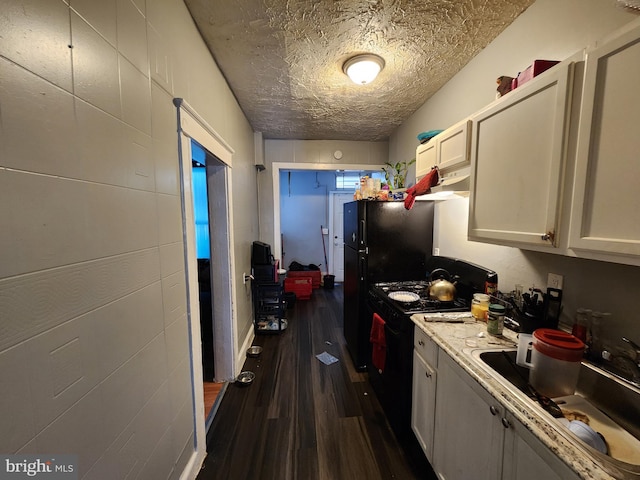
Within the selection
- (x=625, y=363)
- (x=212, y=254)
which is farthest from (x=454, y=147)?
(x=212, y=254)

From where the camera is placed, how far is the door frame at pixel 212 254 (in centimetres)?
131

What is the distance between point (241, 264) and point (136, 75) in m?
1.85

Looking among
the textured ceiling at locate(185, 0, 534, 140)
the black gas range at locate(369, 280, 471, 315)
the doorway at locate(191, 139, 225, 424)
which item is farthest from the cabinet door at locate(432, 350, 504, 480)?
the textured ceiling at locate(185, 0, 534, 140)

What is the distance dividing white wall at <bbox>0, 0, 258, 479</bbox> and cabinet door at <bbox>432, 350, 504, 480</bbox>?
4.33 ft

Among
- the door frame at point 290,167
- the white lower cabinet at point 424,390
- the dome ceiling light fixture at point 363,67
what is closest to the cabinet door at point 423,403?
the white lower cabinet at point 424,390

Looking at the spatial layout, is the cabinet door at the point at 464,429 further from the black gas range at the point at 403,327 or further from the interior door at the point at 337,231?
the interior door at the point at 337,231

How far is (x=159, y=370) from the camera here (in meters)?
1.07

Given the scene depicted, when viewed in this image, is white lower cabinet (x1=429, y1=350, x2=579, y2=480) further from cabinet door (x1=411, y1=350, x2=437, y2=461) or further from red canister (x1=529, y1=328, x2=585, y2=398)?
red canister (x1=529, y1=328, x2=585, y2=398)

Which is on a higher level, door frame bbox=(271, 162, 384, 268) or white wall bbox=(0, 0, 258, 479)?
door frame bbox=(271, 162, 384, 268)

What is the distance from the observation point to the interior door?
5.29 m

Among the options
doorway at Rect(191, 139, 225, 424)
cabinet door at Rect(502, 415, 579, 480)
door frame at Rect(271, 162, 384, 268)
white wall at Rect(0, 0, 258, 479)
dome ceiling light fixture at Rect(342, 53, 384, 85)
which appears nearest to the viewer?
white wall at Rect(0, 0, 258, 479)

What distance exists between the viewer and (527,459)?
78 cm

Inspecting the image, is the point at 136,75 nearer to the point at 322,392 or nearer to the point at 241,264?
the point at 241,264

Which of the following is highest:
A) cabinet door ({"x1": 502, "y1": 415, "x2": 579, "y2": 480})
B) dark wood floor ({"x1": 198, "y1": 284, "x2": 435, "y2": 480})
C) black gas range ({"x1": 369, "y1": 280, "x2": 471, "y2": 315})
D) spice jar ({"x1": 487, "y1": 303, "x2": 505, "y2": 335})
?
spice jar ({"x1": 487, "y1": 303, "x2": 505, "y2": 335})
